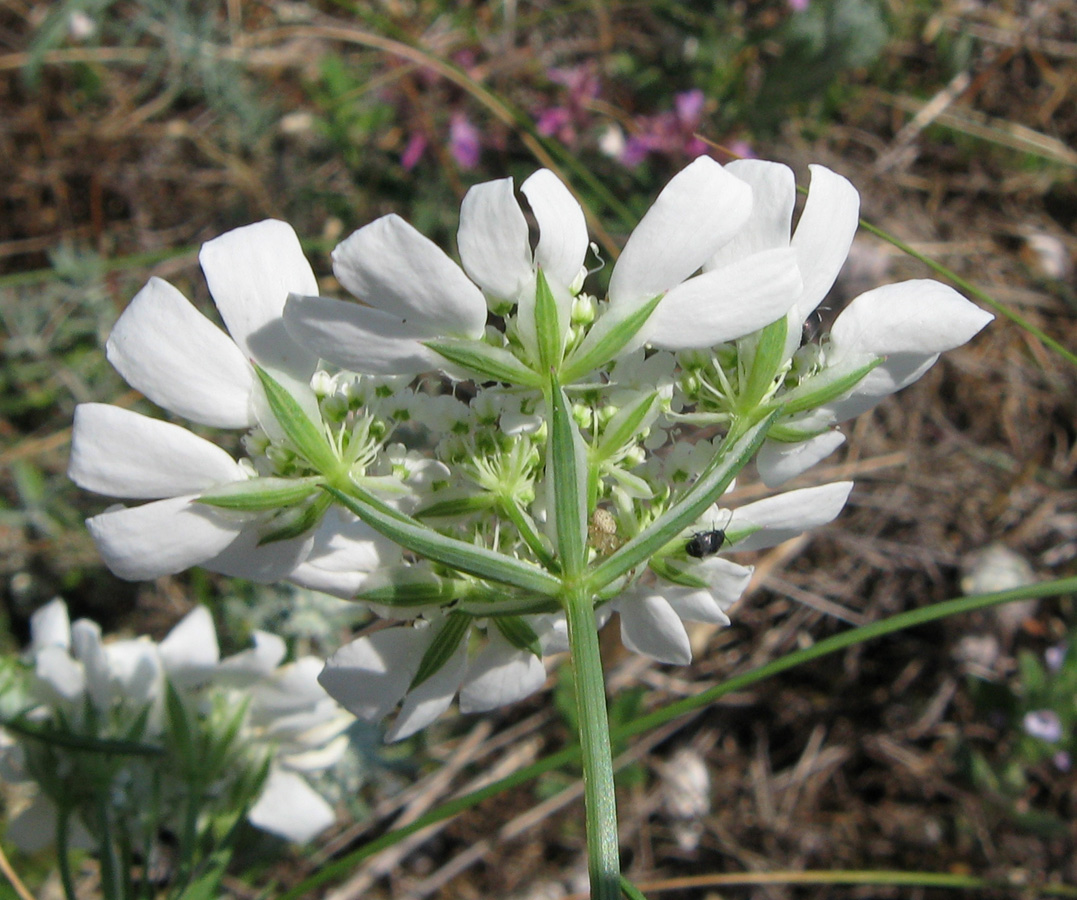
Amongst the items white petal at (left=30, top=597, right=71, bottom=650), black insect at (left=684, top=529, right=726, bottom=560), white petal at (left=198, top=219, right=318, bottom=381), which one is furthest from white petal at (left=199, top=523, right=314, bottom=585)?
white petal at (left=30, top=597, right=71, bottom=650)

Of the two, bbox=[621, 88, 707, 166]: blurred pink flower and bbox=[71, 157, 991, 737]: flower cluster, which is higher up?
bbox=[71, 157, 991, 737]: flower cluster

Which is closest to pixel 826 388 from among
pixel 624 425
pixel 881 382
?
pixel 881 382

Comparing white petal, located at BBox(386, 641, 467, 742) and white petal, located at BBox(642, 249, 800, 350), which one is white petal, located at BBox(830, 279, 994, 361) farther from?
white petal, located at BBox(386, 641, 467, 742)

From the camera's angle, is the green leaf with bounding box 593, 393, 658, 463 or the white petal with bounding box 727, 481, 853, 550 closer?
the green leaf with bounding box 593, 393, 658, 463

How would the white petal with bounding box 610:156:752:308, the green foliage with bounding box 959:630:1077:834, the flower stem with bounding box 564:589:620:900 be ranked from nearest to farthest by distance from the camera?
the flower stem with bounding box 564:589:620:900 → the white petal with bounding box 610:156:752:308 → the green foliage with bounding box 959:630:1077:834

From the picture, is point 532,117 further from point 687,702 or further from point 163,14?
point 687,702

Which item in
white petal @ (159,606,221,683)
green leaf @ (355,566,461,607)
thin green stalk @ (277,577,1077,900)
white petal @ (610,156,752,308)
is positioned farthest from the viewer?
white petal @ (159,606,221,683)
